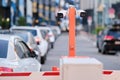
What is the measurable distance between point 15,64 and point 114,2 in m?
89.5

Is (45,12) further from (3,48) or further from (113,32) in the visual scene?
(3,48)

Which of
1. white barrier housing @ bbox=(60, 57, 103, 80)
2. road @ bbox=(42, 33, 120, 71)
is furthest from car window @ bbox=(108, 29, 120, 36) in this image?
white barrier housing @ bbox=(60, 57, 103, 80)

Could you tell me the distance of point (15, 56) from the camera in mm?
9719

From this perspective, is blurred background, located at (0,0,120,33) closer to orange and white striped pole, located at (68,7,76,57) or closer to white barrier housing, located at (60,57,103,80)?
orange and white striped pole, located at (68,7,76,57)

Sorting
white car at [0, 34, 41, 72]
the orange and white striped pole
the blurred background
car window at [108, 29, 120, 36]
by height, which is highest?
the orange and white striped pole

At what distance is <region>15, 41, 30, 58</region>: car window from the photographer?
10305 millimetres

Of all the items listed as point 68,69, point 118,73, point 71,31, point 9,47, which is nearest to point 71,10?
point 71,31

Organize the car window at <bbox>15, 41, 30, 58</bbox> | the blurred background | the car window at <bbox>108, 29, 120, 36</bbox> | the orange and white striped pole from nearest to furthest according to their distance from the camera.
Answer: the car window at <bbox>15, 41, 30, 58</bbox> → the orange and white striped pole → the car window at <bbox>108, 29, 120, 36</bbox> → the blurred background

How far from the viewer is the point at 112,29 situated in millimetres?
30328

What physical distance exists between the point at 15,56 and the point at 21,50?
865 mm

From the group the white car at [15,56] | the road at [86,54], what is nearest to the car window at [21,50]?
the white car at [15,56]

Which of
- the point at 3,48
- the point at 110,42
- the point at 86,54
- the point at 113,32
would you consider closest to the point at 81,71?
the point at 3,48

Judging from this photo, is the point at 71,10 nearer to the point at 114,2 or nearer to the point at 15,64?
the point at 15,64

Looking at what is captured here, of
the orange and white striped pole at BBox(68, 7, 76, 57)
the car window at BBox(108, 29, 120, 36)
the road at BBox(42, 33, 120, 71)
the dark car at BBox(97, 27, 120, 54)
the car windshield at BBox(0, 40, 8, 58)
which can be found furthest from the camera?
the car window at BBox(108, 29, 120, 36)
